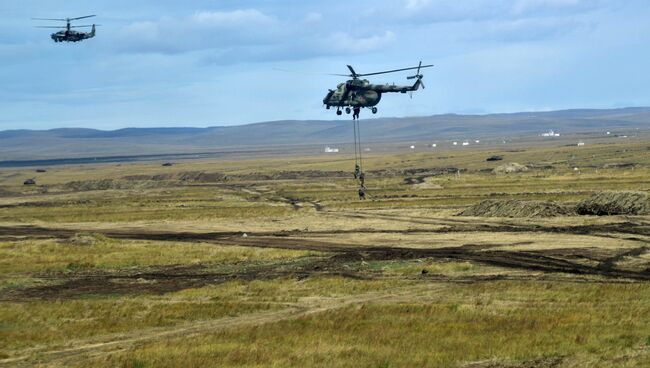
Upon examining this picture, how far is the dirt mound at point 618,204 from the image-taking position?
7912 cm

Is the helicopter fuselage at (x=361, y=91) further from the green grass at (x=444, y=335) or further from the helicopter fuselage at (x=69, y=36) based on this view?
the green grass at (x=444, y=335)

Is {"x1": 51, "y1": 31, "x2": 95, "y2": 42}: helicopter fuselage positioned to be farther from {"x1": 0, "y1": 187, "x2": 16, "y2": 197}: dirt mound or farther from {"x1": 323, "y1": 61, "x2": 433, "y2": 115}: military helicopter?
{"x1": 0, "y1": 187, "x2": 16, "y2": 197}: dirt mound

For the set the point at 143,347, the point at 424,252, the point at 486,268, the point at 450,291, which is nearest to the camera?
the point at 143,347

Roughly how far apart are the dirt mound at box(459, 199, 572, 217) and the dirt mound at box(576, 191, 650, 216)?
200cm

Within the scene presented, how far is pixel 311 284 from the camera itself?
46.2 meters

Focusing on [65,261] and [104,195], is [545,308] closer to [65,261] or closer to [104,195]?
[65,261]

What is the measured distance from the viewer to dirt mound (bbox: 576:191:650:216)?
7912cm

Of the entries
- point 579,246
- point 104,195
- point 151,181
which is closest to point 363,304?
point 579,246

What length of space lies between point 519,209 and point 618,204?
768cm

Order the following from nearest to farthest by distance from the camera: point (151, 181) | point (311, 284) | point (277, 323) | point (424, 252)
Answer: point (277, 323), point (311, 284), point (424, 252), point (151, 181)

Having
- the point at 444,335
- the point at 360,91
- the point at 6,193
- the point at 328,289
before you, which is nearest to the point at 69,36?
the point at 360,91

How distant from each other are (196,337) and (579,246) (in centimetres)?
3174

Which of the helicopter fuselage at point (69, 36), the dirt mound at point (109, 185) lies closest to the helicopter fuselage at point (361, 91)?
the helicopter fuselage at point (69, 36)

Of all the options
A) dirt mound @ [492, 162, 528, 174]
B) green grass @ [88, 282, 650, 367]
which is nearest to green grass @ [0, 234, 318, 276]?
green grass @ [88, 282, 650, 367]
